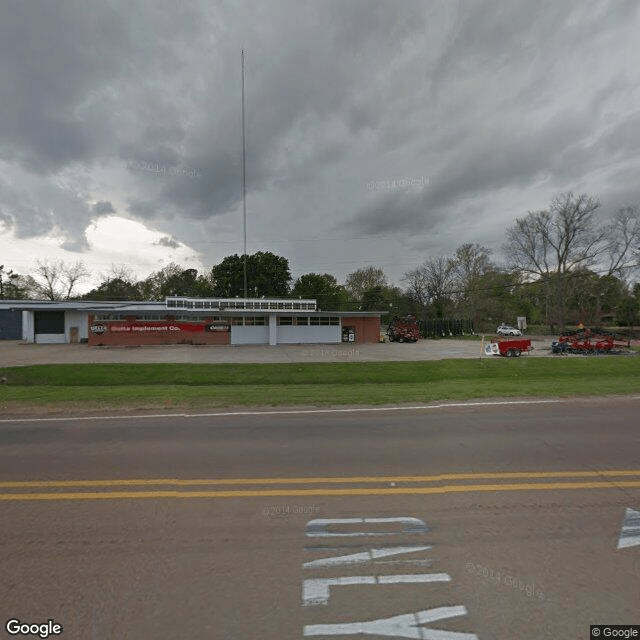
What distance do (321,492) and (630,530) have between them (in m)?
2.95

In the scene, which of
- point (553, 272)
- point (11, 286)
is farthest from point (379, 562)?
point (11, 286)

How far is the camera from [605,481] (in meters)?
4.52

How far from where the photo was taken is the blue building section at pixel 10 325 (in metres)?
42.4

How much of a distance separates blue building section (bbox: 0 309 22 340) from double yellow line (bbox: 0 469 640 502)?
160ft

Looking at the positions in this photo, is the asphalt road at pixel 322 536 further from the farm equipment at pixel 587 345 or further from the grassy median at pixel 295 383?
the farm equipment at pixel 587 345

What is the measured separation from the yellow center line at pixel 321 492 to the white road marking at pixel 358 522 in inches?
22.9

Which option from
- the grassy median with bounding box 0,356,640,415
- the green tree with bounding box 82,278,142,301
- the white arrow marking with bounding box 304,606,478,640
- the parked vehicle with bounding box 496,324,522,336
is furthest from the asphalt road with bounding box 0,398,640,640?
the green tree with bounding box 82,278,142,301

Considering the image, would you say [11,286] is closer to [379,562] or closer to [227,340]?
[227,340]

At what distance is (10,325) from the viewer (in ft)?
140

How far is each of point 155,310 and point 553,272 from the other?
53.7 meters

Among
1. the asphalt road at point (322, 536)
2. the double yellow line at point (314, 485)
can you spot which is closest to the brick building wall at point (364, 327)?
the asphalt road at point (322, 536)

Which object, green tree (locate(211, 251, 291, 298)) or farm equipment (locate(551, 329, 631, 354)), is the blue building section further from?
farm equipment (locate(551, 329, 631, 354))

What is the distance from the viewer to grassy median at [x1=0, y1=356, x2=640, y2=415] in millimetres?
9914

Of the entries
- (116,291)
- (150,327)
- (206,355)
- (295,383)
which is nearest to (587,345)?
(295,383)
